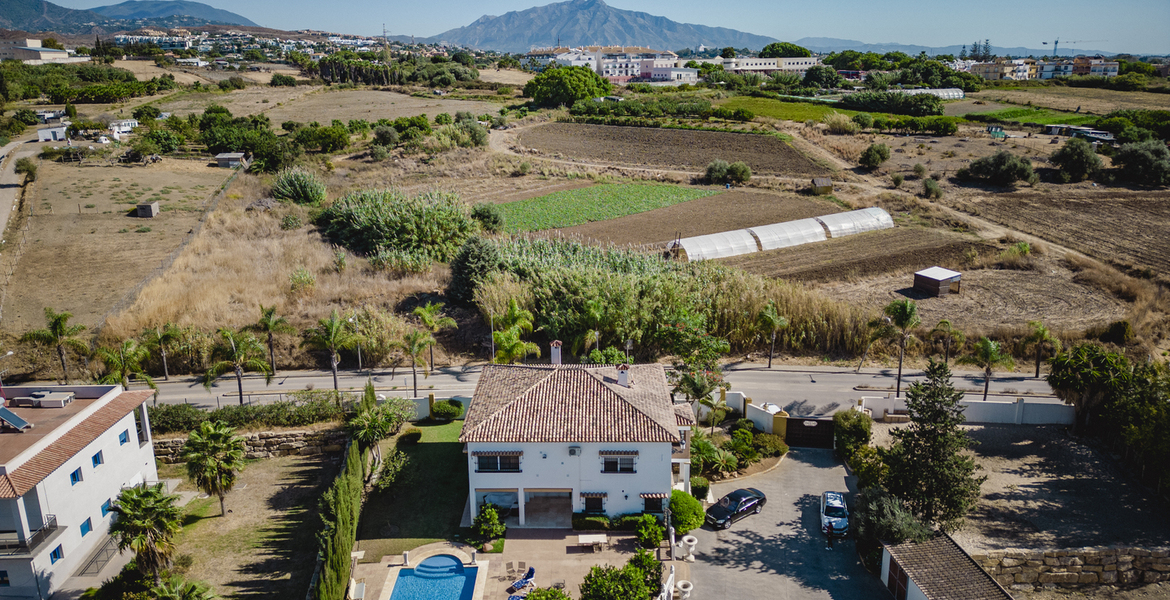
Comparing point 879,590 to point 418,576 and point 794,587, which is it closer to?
point 794,587

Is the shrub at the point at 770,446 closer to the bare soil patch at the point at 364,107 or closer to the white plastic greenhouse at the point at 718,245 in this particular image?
the white plastic greenhouse at the point at 718,245

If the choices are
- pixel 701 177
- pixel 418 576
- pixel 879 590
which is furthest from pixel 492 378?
pixel 701 177

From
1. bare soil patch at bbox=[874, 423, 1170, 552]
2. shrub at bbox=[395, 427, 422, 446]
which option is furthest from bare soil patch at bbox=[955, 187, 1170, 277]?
shrub at bbox=[395, 427, 422, 446]

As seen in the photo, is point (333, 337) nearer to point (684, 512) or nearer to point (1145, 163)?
point (684, 512)

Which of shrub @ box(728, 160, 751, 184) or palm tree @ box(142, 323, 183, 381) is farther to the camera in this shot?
shrub @ box(728, 160, 751, 184)

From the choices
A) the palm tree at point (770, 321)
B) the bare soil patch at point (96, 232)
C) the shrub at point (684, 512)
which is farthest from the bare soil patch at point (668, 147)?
the shrub at point (684, 512)

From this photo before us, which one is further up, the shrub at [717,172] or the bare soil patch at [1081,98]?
the bare soil patch at [1081,98]

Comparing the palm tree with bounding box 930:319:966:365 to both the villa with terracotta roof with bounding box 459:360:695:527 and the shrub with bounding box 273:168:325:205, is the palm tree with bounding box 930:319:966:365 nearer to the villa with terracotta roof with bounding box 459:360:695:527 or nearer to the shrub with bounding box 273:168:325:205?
the villa with terracotta roof with bounding box 459:360:695:527
